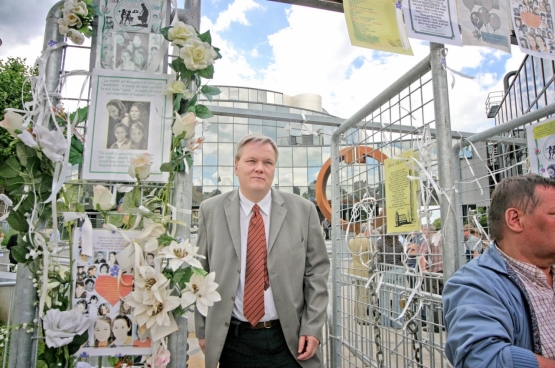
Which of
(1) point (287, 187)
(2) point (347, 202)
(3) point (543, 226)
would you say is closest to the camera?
(3) point (543, 226)

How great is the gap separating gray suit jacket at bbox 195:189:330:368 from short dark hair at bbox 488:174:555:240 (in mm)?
867

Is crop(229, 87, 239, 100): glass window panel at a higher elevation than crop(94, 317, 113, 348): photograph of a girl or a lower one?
higher

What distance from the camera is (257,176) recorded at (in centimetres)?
192

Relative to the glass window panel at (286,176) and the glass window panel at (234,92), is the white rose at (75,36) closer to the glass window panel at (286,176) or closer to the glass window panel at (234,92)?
the glass window panel at (286,176)

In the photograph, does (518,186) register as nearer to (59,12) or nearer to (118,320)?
(118,320)

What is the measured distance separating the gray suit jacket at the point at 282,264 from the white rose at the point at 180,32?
3.09ft

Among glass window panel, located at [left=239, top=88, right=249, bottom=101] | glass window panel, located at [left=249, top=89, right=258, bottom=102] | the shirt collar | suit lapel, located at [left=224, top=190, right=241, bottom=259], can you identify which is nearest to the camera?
suit lapel, located at [left=224, top=190, right=241, bottom=259]

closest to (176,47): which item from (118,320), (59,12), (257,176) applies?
(59,12)

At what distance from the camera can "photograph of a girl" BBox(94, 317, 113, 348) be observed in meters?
1.25

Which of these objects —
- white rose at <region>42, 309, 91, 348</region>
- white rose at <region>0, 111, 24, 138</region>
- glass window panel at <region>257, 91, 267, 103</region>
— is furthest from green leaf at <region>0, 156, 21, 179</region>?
glass window panel at <region>257, 91, 267, 103</region>

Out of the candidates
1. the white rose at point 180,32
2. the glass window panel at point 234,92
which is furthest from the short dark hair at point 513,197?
the glass window panel at point 234,92

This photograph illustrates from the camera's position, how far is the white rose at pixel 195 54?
1.30m

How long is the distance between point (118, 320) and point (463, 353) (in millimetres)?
1058

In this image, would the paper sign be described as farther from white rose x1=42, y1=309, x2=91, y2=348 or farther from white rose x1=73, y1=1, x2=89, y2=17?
white rose x1=42, y1=309, x2=91, y2=348
